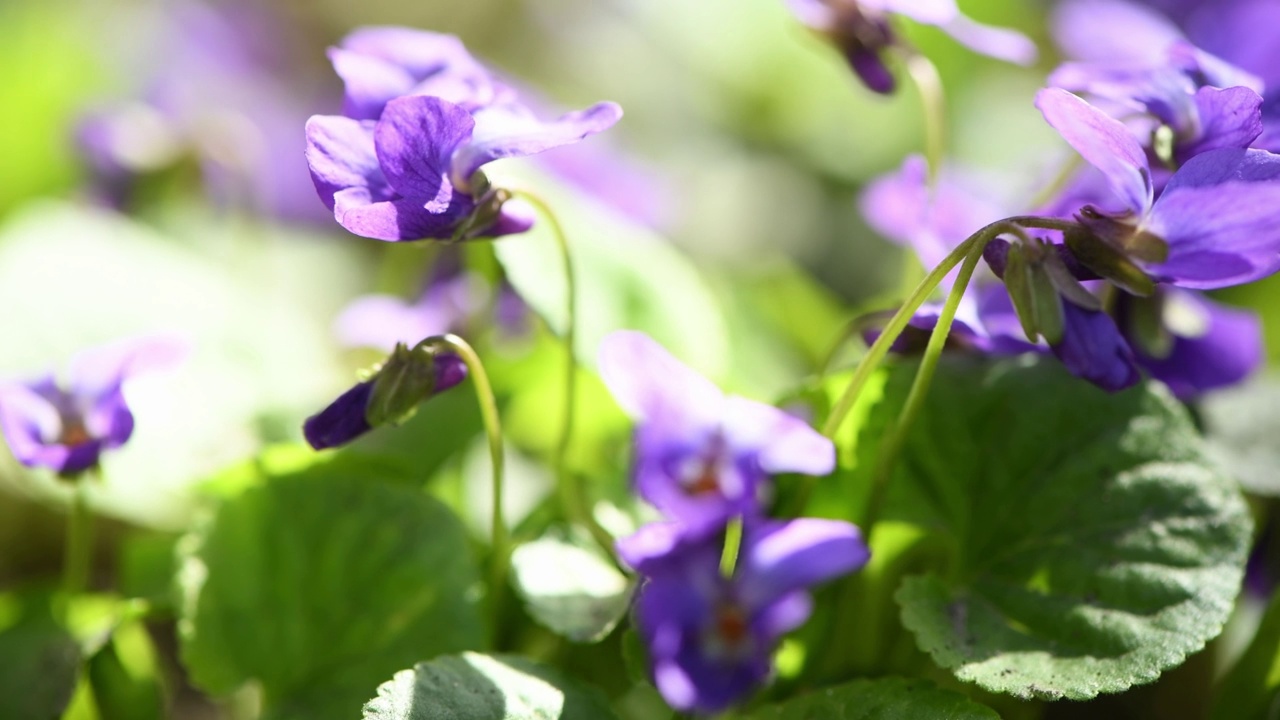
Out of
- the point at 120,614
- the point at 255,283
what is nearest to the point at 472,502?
the point at 120,614

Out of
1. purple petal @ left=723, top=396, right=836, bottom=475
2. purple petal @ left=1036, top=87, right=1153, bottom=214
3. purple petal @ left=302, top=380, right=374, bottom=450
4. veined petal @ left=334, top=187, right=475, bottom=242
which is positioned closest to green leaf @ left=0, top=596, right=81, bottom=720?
purple petal @ left=302, top=380, right=374, bottom=450

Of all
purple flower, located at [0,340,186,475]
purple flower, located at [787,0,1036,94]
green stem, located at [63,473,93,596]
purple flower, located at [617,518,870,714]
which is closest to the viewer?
purple flower, located at [617,518,870,714]

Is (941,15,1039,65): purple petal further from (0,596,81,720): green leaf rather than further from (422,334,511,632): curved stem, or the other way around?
(0,596,81,720): green leaf

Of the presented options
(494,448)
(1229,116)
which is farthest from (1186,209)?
(494,448)

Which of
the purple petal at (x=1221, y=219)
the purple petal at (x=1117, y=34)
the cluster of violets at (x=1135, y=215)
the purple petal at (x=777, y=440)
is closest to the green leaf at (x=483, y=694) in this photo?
the purple petal at (x=777, y=440)

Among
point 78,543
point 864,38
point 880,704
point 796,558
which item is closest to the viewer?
point 796,558

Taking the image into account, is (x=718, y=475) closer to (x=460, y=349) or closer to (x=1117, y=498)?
(x=460, y=349)

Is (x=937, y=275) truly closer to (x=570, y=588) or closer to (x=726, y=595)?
(x=726, y=595)
